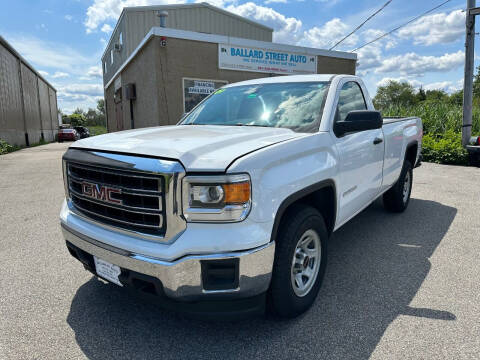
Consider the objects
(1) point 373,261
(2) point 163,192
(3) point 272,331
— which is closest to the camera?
(2) point 163,192

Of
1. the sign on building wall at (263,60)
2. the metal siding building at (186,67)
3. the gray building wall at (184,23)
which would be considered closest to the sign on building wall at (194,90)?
the metal siding building at (186,67)

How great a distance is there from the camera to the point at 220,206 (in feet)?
6.55

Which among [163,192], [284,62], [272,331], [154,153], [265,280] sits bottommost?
[272,331]

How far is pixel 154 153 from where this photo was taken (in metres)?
2.09

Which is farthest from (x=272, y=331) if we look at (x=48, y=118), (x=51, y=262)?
(x=48, y=118)

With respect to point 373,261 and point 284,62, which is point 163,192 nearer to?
point 373,261

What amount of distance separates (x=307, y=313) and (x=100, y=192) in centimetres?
176

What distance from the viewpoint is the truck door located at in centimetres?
304

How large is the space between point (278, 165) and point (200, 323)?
1.32 metres

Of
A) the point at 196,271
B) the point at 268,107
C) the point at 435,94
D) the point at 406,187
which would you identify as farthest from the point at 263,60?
the point at 435,94

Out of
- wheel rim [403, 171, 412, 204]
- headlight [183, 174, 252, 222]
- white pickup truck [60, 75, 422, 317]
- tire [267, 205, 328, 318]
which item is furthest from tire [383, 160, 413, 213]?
headlight [183, 174, 252, 222]

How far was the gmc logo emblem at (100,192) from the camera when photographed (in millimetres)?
2243

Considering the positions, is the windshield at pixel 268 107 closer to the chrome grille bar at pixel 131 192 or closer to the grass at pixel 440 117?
the chrome grille bar at pixel 131 192

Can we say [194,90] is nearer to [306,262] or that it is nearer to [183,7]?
[306,262]
